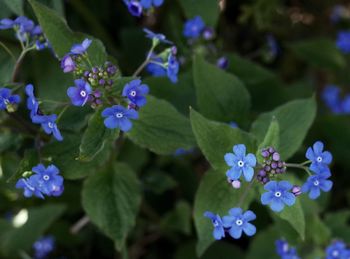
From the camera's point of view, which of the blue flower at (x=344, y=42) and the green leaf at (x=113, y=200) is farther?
the blue flower at (x=344, y=42)

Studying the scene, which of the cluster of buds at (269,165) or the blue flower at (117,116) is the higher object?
the blue flower at (117,116)

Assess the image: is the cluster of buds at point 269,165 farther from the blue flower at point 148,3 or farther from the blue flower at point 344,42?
the blue flower at point 344,42

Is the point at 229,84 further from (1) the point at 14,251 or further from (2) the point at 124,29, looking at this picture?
(1) the point at 14,251

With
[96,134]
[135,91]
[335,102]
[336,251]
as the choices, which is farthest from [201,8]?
[335,102]

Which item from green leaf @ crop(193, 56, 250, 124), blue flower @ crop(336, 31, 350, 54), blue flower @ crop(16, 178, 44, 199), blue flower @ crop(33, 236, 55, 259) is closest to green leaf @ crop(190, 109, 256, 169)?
green leaf @ crop(193, 56, 250, 124)

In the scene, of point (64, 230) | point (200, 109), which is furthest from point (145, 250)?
point (200, 109)

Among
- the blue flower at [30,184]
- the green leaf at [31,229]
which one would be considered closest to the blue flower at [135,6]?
the blue flower at [30,184]

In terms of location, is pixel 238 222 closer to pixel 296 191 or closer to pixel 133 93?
pixel 296 191
